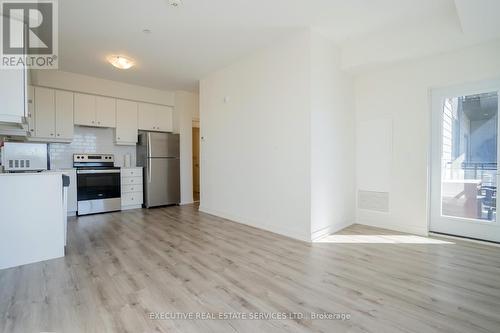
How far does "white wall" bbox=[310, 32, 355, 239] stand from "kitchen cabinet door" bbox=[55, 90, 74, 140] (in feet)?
15.1

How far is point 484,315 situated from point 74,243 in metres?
4.09

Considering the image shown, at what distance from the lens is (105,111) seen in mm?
5219

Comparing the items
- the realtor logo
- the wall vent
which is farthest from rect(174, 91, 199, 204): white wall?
the wall vent

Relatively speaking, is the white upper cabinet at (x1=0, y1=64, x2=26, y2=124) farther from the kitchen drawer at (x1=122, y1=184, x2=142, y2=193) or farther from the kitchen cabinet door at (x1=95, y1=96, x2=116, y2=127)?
the kitchen drawer at (x1=122, y1=184, x2=142, y2=193)

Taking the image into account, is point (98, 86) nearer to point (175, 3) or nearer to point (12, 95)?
point (12, 95)

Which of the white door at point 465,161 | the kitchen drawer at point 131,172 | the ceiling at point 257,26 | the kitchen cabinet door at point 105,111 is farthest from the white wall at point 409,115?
the kitchen cabinet door at point 105,111

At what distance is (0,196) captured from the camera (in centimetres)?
243

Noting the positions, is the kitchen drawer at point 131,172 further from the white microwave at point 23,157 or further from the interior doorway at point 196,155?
the interior doorway at point 196,155

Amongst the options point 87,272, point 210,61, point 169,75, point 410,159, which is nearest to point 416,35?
point 410,159

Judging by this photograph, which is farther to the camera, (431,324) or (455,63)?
(455,63)

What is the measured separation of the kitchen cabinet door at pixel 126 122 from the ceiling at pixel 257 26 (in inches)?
57.3

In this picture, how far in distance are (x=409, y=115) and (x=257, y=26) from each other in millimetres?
2446

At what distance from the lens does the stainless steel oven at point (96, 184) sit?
475 cm

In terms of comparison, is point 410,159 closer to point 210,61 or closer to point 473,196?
point 473,196
